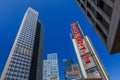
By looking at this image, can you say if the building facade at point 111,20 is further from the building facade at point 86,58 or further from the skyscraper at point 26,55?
the skyscraper at point 26,55

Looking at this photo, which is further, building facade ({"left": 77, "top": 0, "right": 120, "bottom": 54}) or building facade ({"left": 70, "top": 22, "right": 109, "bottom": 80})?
building facade ({"left": 70, "top": 22, "right": 109, "bottom": 80})

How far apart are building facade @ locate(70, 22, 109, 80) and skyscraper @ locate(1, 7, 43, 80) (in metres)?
49.9

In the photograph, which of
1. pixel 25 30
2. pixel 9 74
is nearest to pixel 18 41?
pixel 25 30

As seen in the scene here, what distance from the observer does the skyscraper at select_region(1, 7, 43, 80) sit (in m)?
120

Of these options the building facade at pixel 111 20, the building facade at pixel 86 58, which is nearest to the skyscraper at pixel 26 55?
the building facade at pixel 86 58

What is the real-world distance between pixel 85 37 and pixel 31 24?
101 m

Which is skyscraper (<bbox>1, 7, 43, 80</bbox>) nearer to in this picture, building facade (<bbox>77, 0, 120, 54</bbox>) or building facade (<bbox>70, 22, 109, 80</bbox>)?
building facade (<bbox>70, 22, 109, 80</bbox>)

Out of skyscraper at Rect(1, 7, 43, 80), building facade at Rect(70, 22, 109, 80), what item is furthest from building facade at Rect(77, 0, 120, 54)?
skyscraper at Rect(1, 7, 43, 80)

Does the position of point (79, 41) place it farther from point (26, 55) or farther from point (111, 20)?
point (111, 20)

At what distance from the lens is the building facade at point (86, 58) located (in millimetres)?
80650

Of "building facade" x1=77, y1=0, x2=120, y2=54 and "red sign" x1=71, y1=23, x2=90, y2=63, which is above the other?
"red sign" x1=71, y1=23, x2=90, y2=63

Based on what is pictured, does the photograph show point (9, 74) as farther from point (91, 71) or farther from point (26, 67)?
point (91, 71)

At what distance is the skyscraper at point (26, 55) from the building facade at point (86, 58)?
49.9 meters

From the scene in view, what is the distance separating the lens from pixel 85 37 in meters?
100
